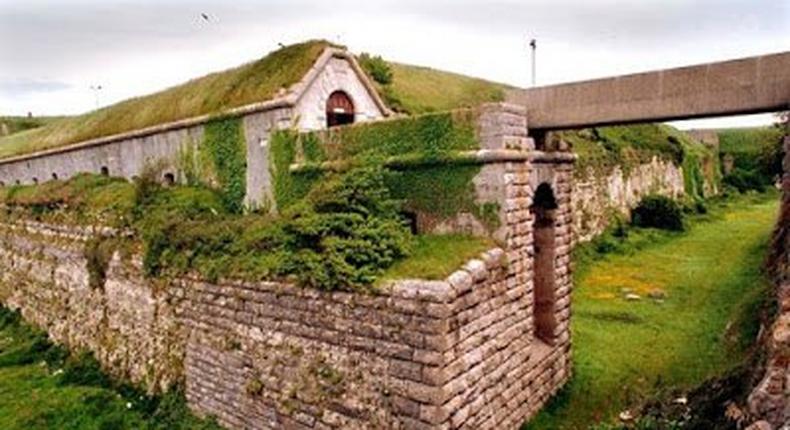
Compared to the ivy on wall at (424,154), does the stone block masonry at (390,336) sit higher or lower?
lower

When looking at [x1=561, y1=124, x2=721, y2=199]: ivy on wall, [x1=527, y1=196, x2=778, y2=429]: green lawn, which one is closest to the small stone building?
[x1=527, y1=196, x2=778, y2=429]: green lawn

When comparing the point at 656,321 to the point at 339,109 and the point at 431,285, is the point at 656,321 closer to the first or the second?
the point at 339,109

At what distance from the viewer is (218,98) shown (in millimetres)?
16453

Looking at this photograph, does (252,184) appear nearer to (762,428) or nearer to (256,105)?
(256,105)

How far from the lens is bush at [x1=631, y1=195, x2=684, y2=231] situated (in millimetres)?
27312

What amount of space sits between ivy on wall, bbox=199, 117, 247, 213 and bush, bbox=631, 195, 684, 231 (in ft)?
62.3

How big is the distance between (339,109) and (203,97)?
4.69 metres

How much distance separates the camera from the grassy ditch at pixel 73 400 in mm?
11625

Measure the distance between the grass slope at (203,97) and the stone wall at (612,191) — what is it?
12.5m

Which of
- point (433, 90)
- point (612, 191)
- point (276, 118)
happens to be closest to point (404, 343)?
point (276, 118)

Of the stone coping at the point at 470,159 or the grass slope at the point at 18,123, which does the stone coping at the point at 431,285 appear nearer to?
the stone coping at the point at 470,159

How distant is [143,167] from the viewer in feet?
60.7

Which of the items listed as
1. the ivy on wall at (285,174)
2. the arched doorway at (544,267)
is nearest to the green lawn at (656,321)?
the arched doorway at (544,267)

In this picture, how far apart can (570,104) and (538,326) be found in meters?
4.02
